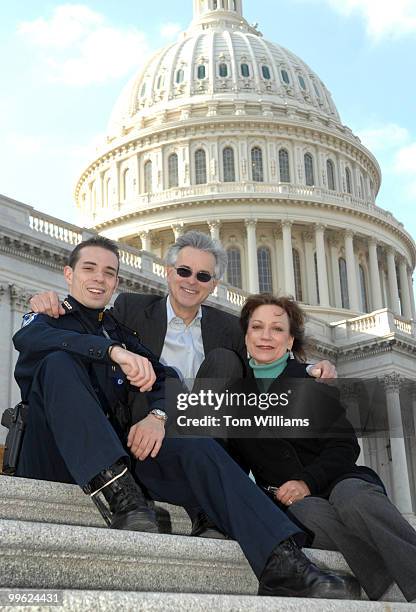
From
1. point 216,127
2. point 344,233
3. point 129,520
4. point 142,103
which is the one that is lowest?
point 129,520

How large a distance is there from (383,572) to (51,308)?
2224mm

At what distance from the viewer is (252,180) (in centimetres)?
5312

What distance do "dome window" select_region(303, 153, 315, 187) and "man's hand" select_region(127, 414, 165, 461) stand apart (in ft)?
168

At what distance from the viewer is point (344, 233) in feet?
172

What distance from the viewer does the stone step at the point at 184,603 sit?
2.64 m

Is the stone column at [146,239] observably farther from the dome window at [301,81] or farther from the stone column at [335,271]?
the dome window at [301,81]

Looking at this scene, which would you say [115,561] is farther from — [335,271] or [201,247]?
[335,271]

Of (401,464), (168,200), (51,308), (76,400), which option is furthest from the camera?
(168,200)

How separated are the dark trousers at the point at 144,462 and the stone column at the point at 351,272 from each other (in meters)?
47.3

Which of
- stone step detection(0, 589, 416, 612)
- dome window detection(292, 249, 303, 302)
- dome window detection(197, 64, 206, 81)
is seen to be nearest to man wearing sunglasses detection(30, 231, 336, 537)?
stone step detection(0, 589, 416, 612)

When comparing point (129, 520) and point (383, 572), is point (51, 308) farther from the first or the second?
point (383, 572)

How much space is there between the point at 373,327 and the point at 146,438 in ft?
116

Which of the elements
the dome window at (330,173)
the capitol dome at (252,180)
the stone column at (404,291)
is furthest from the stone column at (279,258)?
the stone column at (404,291)

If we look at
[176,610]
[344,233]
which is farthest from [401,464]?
[176,610]
